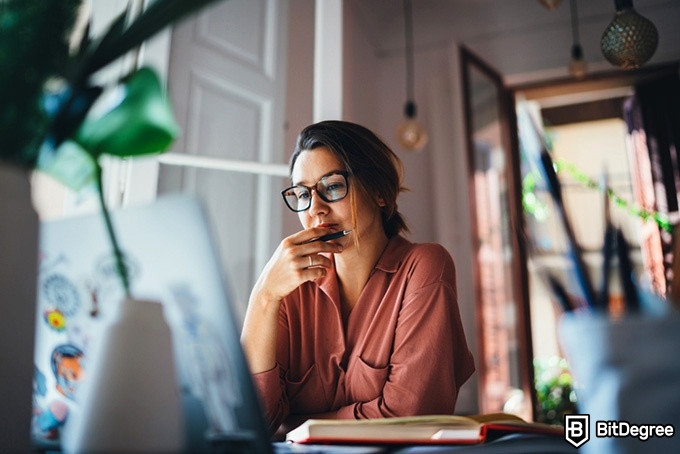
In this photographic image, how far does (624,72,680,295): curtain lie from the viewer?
3424 mm

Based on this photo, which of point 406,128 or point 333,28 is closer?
point 333,28

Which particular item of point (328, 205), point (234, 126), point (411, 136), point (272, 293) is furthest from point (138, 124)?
point (411, 136)

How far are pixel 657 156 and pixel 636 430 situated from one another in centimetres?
369

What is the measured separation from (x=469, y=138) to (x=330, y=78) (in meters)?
2.17

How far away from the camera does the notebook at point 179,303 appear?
374 mm

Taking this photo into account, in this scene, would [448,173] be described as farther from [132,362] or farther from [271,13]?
[132,362]

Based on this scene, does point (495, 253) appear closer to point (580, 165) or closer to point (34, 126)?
point (580, 165)

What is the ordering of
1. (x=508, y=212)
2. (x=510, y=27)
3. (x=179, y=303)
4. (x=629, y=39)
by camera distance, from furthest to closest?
1. (x=510, y=27)
2. (x=508, y=212)
3. (x=629, y=39)
4. (x=179, y=303)

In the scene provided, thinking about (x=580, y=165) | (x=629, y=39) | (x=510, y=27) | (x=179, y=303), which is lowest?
(x=179, y=303)

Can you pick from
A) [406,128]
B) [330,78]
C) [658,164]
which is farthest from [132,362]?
[658,164]

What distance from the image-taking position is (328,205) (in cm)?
113

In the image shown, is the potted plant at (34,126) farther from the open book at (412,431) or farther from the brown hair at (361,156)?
the brown hair at (361,156)

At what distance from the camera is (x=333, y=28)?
1.59m

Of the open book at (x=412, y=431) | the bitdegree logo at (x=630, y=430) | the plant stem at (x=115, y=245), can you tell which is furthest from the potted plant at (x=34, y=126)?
the bitdegree logo at (x=630, y=430)
